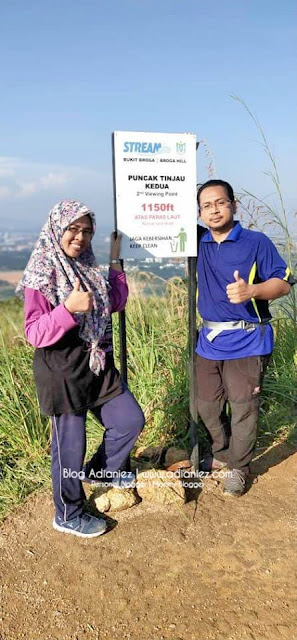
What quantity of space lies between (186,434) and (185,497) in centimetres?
81

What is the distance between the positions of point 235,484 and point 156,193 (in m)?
1.85

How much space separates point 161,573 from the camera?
2619mm

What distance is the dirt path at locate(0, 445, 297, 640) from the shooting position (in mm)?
2312

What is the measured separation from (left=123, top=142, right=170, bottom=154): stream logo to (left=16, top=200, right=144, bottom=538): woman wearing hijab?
514 mm

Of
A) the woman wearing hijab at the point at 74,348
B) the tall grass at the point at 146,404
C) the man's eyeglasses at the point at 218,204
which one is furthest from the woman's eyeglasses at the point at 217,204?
the tall grass at the point at 146,404

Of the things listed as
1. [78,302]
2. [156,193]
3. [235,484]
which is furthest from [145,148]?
[235,484]

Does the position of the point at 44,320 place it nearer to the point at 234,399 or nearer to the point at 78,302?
the point at 78,302

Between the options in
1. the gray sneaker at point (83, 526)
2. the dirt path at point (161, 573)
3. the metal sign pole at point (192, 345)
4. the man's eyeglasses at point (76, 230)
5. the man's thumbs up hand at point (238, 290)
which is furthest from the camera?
the metal sign pole at point (192, 345)

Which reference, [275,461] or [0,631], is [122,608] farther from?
[275,461]

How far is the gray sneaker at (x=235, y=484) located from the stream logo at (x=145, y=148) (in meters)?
2.03

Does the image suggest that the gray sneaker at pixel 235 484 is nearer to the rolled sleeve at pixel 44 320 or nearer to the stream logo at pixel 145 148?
the rolled sleeve at pixel 44 320

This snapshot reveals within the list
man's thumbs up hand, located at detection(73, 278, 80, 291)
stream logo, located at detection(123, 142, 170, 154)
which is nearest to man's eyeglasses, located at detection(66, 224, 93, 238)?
man's thumbs up hand, located at detection(73, 278, 80, 291)

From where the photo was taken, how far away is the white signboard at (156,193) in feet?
9.76

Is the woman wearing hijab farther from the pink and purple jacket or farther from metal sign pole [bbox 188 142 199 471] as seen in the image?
metal sign pole [bbox 188 142 199 471]
